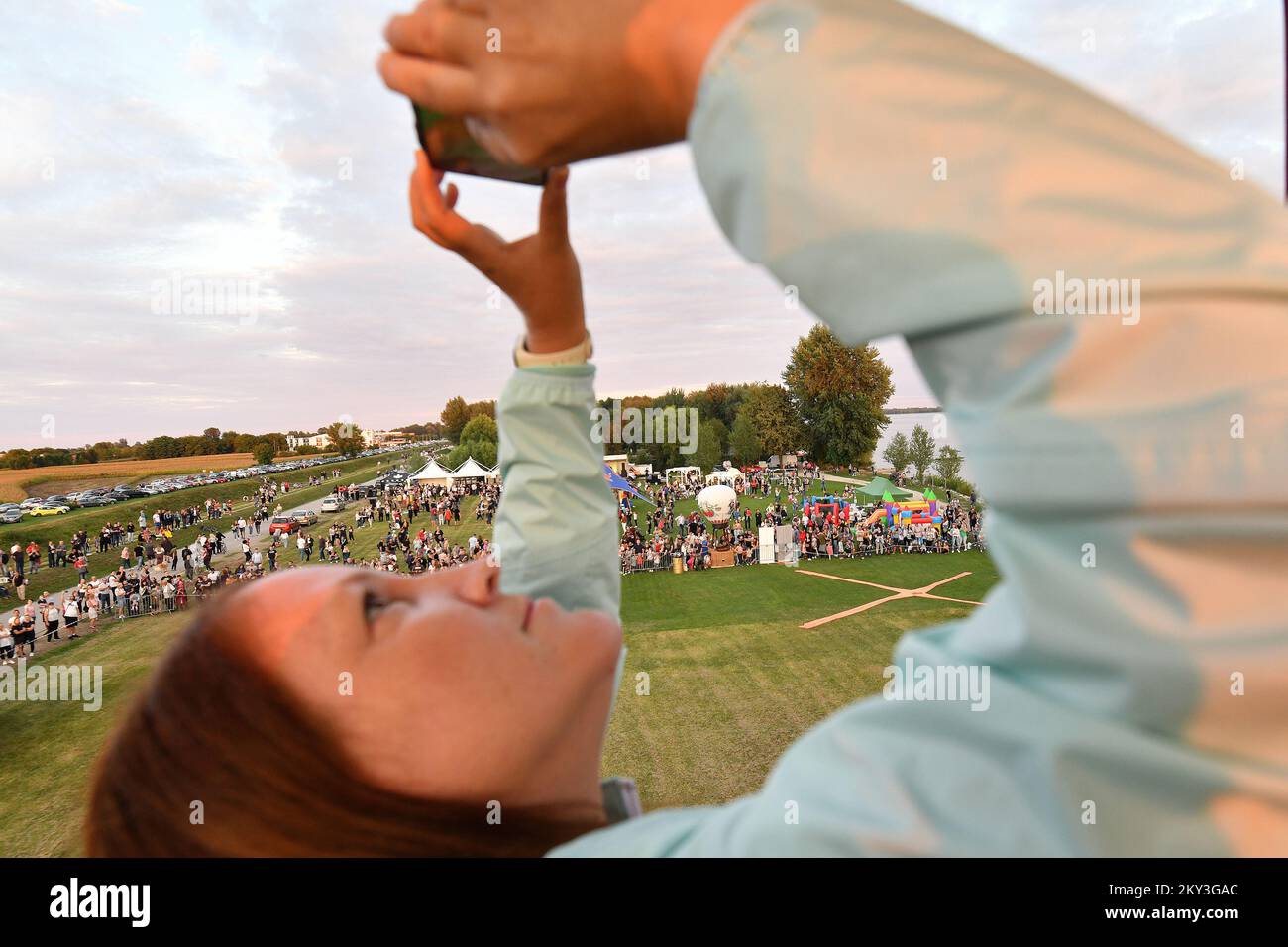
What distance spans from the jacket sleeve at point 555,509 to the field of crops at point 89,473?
162 feet

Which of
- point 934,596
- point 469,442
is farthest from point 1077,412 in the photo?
point 469,442

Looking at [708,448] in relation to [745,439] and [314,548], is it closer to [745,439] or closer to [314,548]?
[745,439]

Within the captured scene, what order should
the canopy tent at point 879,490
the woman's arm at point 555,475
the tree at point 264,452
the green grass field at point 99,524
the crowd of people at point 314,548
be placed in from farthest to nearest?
1. the tree at point 264,452
2. the canopy tent at point 879,490
3. the green grass field at point 99,524
4. the crowd of people at point 314,548
5. the woman's arm at point 555,475

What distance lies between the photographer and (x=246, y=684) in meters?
1.22

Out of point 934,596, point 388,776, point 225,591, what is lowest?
point 934,596

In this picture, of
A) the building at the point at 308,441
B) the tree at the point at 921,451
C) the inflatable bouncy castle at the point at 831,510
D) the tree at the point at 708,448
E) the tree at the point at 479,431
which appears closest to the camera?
the inflatable bouncy castle at the point at 831,510

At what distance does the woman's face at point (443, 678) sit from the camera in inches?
44.4

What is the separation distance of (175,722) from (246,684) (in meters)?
0.15

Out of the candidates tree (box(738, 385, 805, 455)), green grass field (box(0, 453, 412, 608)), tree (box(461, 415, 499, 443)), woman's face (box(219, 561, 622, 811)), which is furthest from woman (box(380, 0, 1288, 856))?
tree (box(461, 415, 499, 443))

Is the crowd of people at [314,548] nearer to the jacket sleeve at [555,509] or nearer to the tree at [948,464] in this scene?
the tree at [948,464]

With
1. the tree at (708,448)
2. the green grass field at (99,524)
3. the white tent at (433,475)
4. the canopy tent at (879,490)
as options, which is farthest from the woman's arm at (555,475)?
the tree at (708,448)

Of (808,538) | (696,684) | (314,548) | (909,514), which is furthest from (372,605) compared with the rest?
(314,548)

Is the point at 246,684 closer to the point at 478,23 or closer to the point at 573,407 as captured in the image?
the point at 573,407
